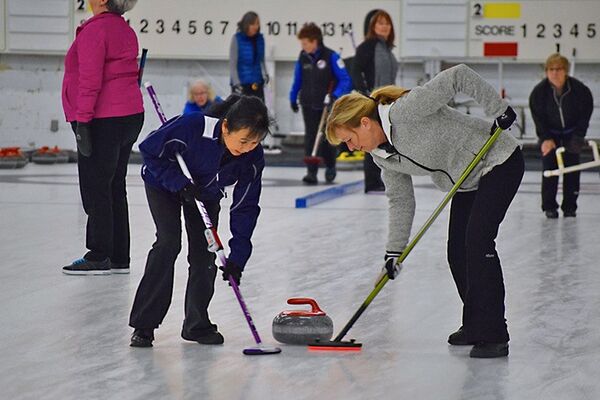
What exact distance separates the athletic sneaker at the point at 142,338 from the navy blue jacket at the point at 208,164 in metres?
0.37

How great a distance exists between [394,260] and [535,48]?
996 cm

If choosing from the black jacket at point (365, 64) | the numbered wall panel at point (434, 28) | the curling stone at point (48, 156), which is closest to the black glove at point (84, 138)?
the black jacket at point (365, 64)

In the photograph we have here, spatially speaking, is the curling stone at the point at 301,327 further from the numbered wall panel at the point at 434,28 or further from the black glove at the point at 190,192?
the numbered wall panel at the point at 434,28

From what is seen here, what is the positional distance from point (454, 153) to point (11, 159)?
9.11 metres

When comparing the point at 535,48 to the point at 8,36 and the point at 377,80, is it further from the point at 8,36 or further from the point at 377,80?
the point at 8,36

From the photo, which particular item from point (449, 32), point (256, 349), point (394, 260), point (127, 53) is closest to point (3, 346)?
point (256, 349)

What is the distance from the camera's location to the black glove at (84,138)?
5.51 m

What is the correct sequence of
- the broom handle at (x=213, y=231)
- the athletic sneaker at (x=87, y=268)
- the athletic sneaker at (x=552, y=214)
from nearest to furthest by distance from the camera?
the broom handle at (x=213, y=231), the athletic sneaker at (x=87, y=268), the athletic sneaker at (x=552, y=214)

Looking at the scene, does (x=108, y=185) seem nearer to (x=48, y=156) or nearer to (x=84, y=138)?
(x=84, y=138)

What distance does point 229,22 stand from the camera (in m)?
14.1

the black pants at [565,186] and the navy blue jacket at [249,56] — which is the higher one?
the navy blue jacket at [249,56]

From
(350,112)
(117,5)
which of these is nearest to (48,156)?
(117,5)

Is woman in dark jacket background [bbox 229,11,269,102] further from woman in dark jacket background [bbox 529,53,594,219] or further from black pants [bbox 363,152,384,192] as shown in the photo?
woman in dark jacket background [bbox 529,53,594,219]

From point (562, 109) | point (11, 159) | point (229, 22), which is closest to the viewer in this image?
point (562, 109)
